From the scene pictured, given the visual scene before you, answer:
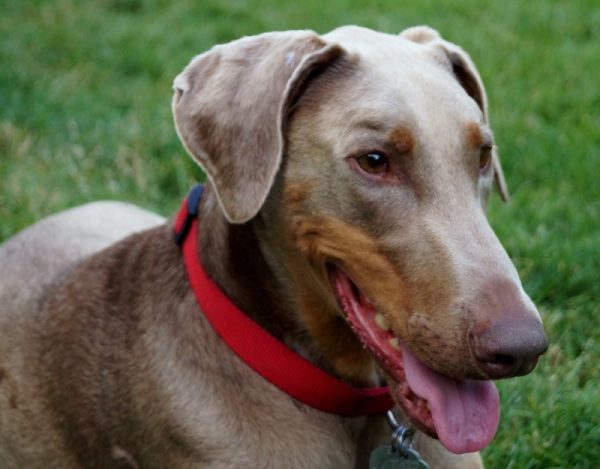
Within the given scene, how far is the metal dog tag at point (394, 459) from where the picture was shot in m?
3.70

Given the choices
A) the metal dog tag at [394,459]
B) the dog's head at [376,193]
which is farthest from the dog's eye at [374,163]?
the metal dog tag at [394,459]

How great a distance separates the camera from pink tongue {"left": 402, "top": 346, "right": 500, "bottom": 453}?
10.9ft

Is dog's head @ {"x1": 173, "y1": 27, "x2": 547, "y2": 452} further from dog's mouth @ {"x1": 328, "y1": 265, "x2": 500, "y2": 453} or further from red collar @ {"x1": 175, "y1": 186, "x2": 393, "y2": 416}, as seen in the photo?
red collar @ {"x1": 175, "y1": 186, "x2": 393, "y2": 416}

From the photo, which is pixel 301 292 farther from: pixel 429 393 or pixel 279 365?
pixel 429 393

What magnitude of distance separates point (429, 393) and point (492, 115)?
4.21 meters

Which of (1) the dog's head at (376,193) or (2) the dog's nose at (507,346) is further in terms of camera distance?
(1) the dog's head at (376,193)

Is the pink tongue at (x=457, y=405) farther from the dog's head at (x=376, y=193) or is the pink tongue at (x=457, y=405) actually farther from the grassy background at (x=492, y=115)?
the grassy background at (x=492, y=115)

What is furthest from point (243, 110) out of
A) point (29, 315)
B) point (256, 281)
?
point (29, 315)

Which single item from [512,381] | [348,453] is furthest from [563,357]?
[348,453]

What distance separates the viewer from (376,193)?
338cm

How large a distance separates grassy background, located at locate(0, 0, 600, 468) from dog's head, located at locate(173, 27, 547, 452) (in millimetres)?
1239

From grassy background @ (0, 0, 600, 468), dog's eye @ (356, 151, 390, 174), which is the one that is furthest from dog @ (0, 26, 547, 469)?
grassy background @ (0, 0, 600, 468)

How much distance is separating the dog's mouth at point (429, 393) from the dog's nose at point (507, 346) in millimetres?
272

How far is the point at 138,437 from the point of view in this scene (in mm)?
3936
